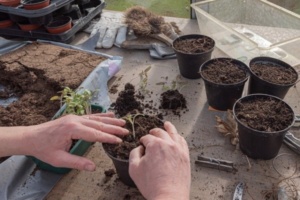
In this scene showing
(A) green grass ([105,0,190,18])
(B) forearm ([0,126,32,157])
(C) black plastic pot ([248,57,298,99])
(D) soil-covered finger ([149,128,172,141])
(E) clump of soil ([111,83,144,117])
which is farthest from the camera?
(A) green grass ([105,0,190,18])

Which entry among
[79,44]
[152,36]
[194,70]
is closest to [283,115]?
[194,70]

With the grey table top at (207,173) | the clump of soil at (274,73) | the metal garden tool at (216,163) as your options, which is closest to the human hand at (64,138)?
the grey table top at (207,173)

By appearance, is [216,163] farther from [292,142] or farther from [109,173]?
[109,173]

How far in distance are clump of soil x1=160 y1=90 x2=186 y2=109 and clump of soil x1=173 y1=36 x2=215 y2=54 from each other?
0.34m

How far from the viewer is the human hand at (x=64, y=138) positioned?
1.13 m

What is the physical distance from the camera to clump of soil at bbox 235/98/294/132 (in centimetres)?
137

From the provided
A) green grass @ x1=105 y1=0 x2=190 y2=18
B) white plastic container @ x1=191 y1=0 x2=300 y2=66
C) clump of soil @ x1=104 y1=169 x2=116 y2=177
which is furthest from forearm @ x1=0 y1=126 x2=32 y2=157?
green grass @ x1=105 y1=0 x2=190 y2=18

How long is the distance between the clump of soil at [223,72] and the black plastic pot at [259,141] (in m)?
0.26

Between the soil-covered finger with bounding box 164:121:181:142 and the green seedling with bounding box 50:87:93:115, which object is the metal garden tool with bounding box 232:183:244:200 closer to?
the soil-covered finger with bounding box 164:121:181:142

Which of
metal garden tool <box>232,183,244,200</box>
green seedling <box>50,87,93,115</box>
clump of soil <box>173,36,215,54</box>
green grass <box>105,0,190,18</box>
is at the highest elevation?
green seedling <box>50,87,93,115</box>

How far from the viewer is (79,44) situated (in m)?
2.61

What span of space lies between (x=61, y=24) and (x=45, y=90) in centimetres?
94

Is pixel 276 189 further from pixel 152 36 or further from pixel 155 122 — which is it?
pixel 152 36

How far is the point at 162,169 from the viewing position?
0.97 meters
